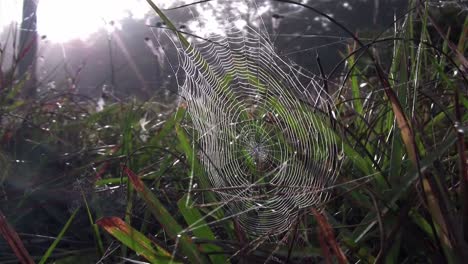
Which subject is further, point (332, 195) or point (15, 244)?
point (332, 195)

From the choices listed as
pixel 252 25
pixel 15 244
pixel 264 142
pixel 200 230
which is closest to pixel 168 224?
pixel 200 230

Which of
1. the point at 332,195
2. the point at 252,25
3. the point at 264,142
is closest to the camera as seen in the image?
the point at 332,195

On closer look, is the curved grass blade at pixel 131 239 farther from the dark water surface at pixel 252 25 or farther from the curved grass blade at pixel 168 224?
the dark water surface at pixel 252 25

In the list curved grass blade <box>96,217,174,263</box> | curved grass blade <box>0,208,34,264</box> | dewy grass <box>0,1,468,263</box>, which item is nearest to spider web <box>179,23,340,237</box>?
dewy grass <box>0,1,468,263</box>

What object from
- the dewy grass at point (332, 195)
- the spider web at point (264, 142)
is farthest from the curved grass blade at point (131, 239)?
the spider web at point (264, 142)

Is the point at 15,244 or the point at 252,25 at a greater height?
the point at 252,25

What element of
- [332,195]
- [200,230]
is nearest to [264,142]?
[332,195]

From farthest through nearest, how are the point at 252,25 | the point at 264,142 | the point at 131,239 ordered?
the point at 252,25 → the point at 264,142 → the point at 131,239

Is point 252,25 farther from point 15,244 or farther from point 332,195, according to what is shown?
point 15,244

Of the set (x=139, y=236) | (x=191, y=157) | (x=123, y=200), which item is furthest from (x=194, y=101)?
(x=139, y=236)
